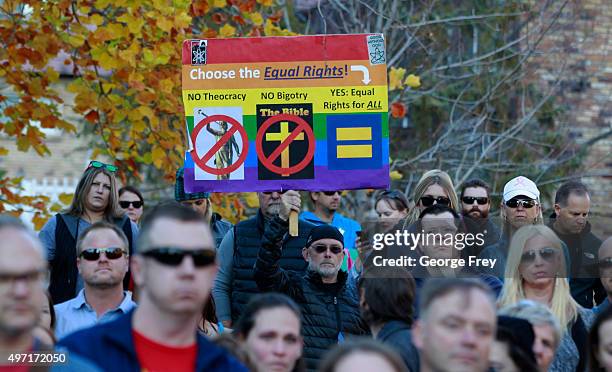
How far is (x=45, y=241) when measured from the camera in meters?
8.31

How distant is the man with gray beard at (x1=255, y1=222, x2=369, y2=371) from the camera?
25.7 feet

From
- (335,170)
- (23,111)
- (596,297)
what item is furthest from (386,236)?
(23,111)

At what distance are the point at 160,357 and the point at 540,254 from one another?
3281mm

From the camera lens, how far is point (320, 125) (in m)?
8.73

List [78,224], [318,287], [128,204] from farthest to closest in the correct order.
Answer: [128,204], [78,224], [318,287]

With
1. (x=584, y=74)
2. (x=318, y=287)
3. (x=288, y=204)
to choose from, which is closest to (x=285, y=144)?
(x=288, y=204)

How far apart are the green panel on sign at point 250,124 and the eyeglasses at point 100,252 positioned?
5.89 ft

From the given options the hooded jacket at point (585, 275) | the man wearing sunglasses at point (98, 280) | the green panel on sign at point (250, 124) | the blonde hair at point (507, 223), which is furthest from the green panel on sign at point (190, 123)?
the hooded jacket at point (585, 275)

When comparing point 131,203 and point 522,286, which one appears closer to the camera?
point 522,286

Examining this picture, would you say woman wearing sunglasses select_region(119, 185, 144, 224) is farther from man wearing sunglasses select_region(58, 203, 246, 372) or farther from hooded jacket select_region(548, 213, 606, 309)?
man wearing sunglasses select_region(58, 203, 246, 372)

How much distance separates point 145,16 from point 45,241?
4279 mm

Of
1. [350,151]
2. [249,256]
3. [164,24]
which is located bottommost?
[249,256]

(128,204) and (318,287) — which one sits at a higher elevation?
(128,204)

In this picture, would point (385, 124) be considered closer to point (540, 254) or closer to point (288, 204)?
point (288, 204)
